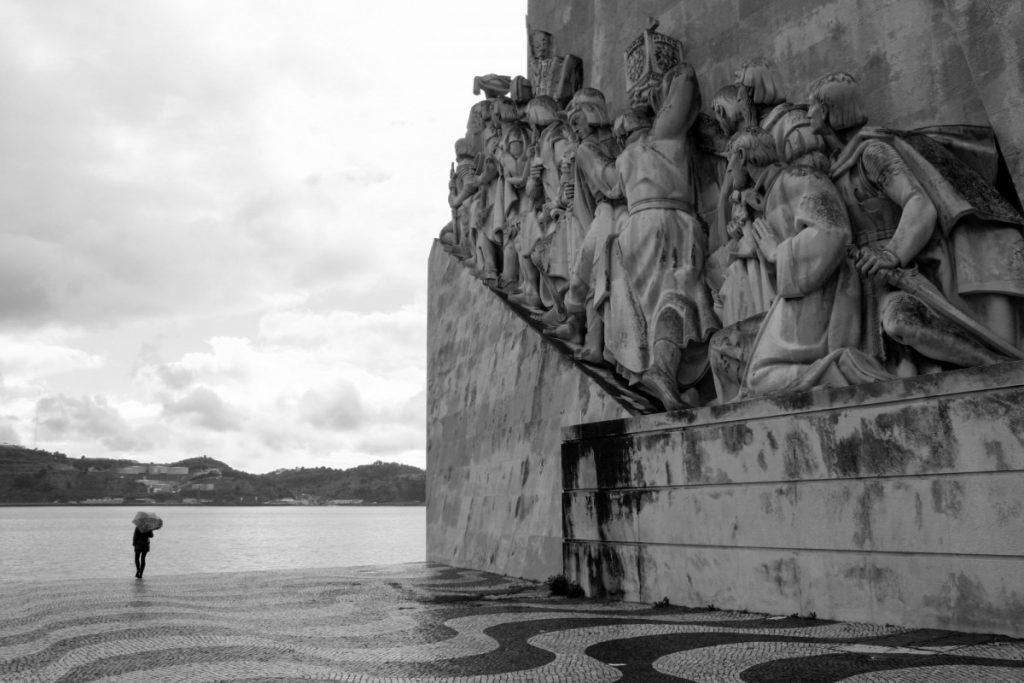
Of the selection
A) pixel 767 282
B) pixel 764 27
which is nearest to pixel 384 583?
pixel 767 282

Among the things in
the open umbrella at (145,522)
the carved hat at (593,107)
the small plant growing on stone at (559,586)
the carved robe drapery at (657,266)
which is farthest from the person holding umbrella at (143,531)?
the carved hat at (593,107)

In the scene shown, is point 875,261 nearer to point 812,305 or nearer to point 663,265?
point 812,305

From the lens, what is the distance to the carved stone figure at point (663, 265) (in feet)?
21.7

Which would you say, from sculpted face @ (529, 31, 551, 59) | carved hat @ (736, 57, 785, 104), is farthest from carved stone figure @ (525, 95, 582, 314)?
carved hat @ (736, 57, 785, 104)

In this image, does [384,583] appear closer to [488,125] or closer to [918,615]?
[918,615]

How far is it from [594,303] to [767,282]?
6.82 feet

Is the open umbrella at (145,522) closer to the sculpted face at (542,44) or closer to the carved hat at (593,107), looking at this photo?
the carved hat at (593,107)

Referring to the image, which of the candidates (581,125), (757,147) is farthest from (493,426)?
(757,147)

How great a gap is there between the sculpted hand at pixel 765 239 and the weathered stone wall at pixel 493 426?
1.69 meters

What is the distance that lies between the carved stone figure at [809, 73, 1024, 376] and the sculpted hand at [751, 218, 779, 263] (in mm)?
546

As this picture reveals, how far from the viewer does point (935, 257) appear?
4992 millimetres

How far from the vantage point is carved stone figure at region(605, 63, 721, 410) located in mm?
6625

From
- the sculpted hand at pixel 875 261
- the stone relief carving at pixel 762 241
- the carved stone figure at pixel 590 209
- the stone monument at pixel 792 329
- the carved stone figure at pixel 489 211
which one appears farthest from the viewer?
the carved stone figure at pixel 489 211

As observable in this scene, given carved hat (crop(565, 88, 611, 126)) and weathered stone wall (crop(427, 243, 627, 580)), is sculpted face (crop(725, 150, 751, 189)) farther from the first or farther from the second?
carved hat (crop(565, 88, 611, 126))
